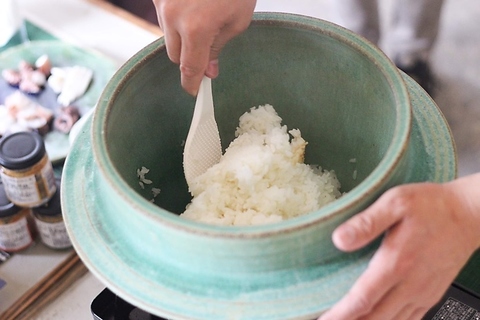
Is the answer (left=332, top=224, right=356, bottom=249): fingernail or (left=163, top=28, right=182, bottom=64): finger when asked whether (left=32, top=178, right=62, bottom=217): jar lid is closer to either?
(left=163, top=28, right=182, bottom=64): finger

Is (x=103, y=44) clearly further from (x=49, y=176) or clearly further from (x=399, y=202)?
(x=399, y=202)

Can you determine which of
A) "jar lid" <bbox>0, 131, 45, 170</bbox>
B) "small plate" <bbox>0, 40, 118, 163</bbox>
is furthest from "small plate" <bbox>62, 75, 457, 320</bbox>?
"small plate" <bbox>0, 40, 118, 163</bbox>

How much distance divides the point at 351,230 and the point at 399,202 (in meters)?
0.05

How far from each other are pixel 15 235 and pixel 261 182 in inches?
18.9

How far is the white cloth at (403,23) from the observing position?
5.59ft

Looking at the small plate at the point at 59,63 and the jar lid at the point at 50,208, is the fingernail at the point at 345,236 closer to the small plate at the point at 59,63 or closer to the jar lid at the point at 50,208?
the jar lid at the point at 50,208

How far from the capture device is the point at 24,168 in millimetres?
943

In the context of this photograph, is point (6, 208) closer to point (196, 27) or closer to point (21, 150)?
point (21, 150)

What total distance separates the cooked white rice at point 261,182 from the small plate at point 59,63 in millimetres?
535

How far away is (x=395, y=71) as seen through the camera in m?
0.63

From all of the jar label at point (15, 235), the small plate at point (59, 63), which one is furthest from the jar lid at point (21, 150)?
the small plate at point (59, 63)

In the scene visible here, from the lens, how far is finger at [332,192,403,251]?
518mm

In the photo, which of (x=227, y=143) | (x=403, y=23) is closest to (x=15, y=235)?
(x=227, y=143)

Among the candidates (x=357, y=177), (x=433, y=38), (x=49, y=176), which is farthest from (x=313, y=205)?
(x=433, y=38)
